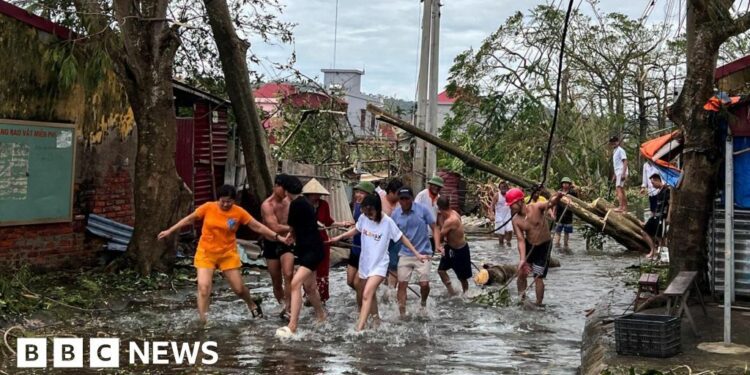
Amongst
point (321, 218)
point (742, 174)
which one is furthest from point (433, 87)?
point (742, 174)

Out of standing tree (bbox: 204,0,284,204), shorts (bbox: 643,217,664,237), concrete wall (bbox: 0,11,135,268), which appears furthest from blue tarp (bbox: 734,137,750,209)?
concrete wall (bbox: 0,11,135,268)

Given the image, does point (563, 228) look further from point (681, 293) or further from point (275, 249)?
point (681, 293)

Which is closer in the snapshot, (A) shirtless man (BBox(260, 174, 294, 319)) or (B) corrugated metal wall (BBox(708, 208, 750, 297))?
(B) corrugated metal wall (BBox(708, 208, 750, 297))

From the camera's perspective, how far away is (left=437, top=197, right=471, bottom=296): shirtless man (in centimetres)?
1226

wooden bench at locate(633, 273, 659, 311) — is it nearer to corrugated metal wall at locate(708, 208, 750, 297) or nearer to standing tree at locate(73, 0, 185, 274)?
corrugated metal wall at locate(708, 208, 750, 297)

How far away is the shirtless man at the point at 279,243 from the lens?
1027 cm

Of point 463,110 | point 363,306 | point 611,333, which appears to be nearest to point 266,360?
point 363,306

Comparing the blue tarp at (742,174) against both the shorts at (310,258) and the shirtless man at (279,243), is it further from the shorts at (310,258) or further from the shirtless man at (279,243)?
the shirtless man at (279,243)

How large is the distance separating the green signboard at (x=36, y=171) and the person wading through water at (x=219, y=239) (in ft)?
10.4

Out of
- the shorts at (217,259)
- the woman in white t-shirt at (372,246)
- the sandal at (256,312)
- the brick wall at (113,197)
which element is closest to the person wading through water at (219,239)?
the shorts at (217,259)

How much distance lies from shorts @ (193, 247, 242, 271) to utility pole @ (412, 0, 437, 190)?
11.3 meters

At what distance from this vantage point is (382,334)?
32.1 ft

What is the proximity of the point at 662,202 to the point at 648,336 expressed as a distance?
8784 mm

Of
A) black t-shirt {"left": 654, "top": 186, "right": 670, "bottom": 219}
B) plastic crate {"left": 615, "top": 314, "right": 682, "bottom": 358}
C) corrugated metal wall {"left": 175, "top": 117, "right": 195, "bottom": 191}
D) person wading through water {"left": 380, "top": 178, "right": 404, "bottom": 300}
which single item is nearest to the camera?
plastic crate {"left": 615, "top": 314, "right": 682, "bottom": 358}
